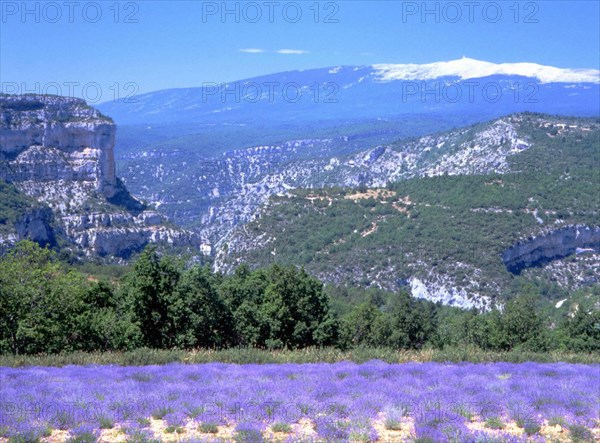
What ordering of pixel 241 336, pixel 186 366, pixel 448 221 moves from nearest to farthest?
pixel 186 366 < pixel 241 336 < pixel 448 221

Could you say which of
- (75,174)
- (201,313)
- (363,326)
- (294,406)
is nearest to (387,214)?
(363,326)

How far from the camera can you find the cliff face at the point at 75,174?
10806 cm

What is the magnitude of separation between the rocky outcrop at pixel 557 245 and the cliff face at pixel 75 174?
2586 inches

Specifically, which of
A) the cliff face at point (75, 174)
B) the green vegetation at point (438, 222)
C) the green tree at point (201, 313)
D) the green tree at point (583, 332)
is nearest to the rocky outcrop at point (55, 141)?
the cliff face at point (75, 174)

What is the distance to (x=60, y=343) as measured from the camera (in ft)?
75.2

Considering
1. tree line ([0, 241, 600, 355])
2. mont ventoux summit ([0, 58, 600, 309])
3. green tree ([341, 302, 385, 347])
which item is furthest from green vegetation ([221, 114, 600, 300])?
tree line ([0, 241, 600, 355])

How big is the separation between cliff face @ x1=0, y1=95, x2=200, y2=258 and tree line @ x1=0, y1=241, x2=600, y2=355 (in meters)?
75.5

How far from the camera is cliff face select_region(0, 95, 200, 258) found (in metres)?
108

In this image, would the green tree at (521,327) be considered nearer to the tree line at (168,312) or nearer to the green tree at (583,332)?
the tree line at (168,312)

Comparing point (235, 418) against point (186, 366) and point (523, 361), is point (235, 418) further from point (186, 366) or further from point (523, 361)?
point (523, 361)

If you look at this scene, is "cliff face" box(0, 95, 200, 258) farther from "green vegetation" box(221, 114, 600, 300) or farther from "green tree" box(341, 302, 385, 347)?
"green tree" box(341, 302, 385, 347)

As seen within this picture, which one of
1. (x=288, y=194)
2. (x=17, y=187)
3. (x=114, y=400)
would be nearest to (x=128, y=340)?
(x=114, y=400)

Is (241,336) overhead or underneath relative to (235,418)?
underneath

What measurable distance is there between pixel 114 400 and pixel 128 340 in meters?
12.1
